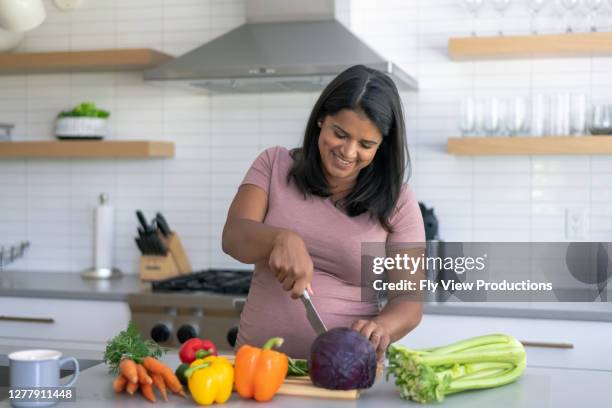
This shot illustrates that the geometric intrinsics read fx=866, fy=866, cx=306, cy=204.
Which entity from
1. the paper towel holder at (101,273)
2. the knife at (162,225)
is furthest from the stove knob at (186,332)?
the paper towel holder at (101,273)

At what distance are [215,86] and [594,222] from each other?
5.81 ft

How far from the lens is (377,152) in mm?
2279

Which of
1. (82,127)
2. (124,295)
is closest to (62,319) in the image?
(124,295)

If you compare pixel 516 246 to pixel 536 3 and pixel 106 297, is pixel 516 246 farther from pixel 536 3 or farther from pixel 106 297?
pixel 106 297

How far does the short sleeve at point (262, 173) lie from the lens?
2.26 metres

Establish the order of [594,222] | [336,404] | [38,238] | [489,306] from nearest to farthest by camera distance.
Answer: [336,404], [489,306], [594,222], [38,238]

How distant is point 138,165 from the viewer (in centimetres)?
429

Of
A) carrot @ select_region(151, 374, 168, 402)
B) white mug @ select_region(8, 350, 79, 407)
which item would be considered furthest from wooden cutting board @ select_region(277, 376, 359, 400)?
white mug @ select_region(8, 350, 79, 407)

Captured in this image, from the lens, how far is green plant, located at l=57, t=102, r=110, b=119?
4148 millimetres

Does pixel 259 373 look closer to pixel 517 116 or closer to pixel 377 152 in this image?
pixel 377 152

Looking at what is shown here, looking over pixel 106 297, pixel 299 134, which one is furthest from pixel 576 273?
pixel 106 297

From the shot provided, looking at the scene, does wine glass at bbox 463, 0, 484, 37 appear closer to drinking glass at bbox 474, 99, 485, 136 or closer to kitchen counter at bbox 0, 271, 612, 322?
drinking glass at bbox 474, 99, 485, 136

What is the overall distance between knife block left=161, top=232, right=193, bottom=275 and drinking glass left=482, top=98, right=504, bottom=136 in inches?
60.0

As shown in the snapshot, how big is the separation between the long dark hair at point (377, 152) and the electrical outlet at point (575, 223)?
5.75 feet
